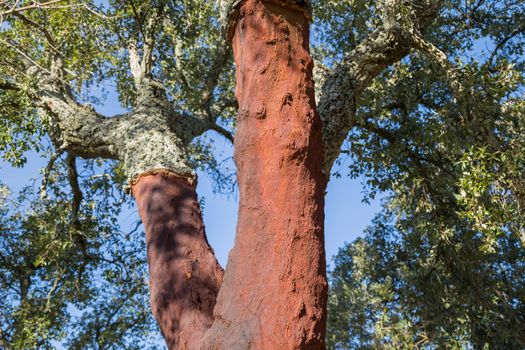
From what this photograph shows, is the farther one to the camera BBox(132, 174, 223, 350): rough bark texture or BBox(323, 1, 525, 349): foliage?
BBox(323, 1, 525, 349): foliage

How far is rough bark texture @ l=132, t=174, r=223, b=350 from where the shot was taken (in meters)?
3.10

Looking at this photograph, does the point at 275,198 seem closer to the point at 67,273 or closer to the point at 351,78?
the point at 351,78

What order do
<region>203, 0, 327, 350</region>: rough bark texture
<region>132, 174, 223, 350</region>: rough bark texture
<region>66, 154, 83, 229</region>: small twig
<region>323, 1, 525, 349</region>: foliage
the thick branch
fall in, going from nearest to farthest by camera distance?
<region>203, 0, 327, 350</region>: rough bark texture → <region>132, 174, 223, 350</region>: rough bark texture → the thick branch → <region>323, 1, 525, 349</region>: foliage → <region>66, 154, 83, 229</region>: small twig

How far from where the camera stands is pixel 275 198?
2.55m

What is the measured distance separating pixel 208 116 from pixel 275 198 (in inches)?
171

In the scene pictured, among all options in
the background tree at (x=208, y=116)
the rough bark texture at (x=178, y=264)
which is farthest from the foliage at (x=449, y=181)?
the rough bark texture at (x=178, y=264)

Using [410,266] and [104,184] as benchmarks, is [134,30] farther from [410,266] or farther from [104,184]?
[410,266]

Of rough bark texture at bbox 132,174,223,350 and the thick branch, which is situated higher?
the thick branch

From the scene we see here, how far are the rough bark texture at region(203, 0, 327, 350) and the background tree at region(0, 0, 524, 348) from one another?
0.08 meters

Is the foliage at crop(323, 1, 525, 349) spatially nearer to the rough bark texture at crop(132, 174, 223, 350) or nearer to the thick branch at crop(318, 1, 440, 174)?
the thick branch at crop(318, 1, 440, 174)

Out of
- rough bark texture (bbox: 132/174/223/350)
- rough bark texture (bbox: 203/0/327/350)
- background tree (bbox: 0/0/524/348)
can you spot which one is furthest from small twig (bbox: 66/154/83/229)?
rough bark texture (bbox: 203/0/327/350)

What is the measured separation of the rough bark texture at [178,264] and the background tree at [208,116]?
0.01 metres

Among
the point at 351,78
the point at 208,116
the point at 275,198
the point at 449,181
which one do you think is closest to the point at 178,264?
the point at 275,198

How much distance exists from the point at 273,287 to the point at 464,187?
3.30m
